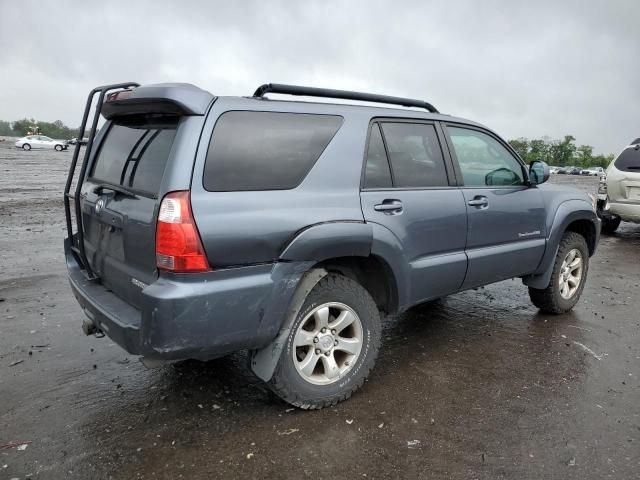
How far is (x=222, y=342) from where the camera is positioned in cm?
262

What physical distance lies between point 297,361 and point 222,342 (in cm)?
55

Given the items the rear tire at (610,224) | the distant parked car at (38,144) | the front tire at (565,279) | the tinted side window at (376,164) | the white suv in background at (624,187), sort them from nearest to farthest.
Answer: the tinted side window at (376,164) → the front tire at (565,279) → the white suv in background at (624,187) → the rear tire at (610,224) → the distant parked car at (38,144)

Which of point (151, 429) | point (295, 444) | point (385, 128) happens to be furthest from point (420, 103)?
point (151, 429)

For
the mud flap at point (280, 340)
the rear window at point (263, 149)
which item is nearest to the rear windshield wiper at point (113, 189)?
the rear window at point (263, 149)

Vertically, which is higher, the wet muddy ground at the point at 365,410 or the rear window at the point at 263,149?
the rear window at the point at 263,149

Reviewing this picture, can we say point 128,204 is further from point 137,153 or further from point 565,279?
point 565,279

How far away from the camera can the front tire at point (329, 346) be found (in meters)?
2.92

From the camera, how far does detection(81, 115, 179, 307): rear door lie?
268 cm

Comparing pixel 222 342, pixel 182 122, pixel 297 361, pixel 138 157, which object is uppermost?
pixel 182 122

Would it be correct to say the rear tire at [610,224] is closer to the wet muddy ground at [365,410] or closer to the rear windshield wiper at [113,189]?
the wet muddy ground at [365,410]

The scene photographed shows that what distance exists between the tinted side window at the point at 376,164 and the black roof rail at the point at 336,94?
297 mm

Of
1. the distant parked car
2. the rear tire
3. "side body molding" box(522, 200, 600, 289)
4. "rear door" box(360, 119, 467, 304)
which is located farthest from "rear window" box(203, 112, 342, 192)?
the distant parked car

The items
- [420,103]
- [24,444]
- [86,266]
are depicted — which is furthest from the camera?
[420,103]

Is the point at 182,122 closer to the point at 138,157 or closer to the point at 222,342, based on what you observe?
the point at 138,157
